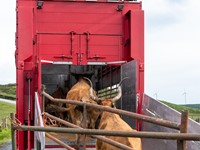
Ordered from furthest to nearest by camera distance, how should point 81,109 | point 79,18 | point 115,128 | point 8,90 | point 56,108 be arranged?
1. point 8,90
2. point 56,108
3. point 79,18
4. point 81,109
5. point 115,128

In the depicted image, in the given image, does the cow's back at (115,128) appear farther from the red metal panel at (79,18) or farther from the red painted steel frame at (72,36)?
the red metal panel at (79,18)

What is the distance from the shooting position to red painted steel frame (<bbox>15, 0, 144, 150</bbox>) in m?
8.38

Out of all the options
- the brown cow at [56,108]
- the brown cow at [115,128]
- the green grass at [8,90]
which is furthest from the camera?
the green grass at [8,90]

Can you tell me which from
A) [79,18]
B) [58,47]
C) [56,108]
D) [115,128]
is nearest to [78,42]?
[58,47]

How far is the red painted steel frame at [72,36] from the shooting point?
838 cm

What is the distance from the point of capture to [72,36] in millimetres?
8891

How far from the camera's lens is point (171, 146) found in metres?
6.36

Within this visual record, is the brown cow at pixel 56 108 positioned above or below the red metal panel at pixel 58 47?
below

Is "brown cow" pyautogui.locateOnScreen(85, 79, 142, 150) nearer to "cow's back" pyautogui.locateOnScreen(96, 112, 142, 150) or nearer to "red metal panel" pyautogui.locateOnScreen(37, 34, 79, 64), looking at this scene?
"cow's back" pyautogui.locateOnScreen(96, 112, 142, 150)

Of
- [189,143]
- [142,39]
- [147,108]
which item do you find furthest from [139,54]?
[189,143]

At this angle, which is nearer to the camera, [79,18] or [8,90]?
[79,18]

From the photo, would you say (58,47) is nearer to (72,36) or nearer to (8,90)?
(72,36)

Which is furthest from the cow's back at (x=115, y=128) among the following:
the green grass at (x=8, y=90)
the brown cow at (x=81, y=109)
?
the green grass at (x=8, y=90)

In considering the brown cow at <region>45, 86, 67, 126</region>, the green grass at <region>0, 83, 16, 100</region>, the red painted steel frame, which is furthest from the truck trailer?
the green grass at <region>0, 83, 16, 100</region>
